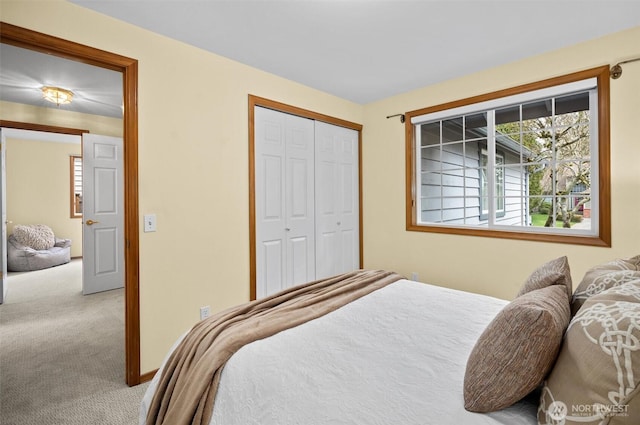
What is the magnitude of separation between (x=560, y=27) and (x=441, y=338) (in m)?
2.49

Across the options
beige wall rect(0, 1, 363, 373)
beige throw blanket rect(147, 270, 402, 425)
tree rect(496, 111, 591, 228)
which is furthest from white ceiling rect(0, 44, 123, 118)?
tree rect(496, 111, 591, 228)

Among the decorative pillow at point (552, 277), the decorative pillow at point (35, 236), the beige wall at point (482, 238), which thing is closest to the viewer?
the decorative pillow at point (552, 277)

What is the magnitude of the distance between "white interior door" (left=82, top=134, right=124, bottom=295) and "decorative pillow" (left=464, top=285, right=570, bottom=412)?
4.88 m

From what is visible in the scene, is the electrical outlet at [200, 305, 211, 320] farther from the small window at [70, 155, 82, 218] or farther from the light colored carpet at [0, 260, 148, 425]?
the small window at [70, 155, 82, 218]

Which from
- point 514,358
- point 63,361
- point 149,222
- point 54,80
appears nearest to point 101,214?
point 54,80

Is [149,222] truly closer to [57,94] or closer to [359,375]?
[359,375]

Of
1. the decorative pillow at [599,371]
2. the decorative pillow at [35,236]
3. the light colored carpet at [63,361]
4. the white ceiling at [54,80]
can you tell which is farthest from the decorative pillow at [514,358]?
the decorative pillow at [35,236]

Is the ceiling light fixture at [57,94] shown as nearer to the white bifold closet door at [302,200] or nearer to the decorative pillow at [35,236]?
the white bifold closet door at [302,200]

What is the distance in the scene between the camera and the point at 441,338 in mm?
1304

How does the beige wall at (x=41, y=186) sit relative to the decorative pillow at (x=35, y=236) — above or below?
above

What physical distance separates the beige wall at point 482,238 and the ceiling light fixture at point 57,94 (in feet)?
12.0

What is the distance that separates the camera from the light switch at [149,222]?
2240 mm

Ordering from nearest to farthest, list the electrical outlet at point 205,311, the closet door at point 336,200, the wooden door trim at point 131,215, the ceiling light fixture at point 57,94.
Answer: the wooden door trim at point 131,215 < the electrical outlet at point 205,311 < the ceiling light fixture at point 57,94 < the closet door at point 336,200

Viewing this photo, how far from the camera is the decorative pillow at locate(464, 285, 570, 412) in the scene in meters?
0.83
